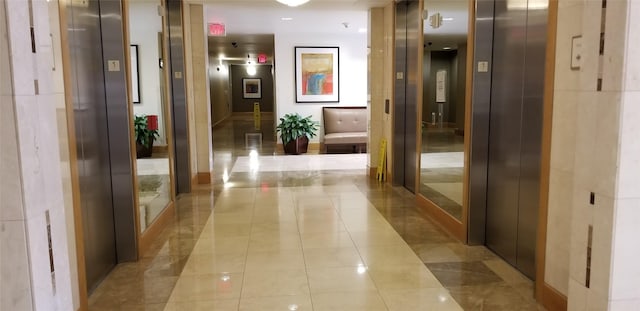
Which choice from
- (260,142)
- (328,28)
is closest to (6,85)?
(328,28)

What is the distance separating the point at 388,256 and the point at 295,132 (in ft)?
22.5

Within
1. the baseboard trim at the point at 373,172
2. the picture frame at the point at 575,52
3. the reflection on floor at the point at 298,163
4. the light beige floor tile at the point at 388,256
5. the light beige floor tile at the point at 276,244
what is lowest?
the light beige floor tile at the point at 388,256

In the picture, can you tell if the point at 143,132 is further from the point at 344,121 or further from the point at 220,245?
the point at 344,121

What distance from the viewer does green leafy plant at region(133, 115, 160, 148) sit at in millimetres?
4785

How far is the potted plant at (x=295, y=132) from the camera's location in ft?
35.3

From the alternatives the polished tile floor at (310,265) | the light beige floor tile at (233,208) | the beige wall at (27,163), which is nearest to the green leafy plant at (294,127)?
the polished tile floor at (310,265)

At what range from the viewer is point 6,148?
184 cm

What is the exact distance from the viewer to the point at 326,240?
4578 millimetres

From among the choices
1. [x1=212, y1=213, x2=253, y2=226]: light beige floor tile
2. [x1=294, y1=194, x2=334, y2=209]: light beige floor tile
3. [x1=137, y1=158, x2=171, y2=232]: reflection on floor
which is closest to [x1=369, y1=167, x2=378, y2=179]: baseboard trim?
[x1=294, y1=194, x2=334, y2=209]: light beige floor tile

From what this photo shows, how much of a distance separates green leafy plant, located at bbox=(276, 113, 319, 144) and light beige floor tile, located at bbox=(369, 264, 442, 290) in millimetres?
7110

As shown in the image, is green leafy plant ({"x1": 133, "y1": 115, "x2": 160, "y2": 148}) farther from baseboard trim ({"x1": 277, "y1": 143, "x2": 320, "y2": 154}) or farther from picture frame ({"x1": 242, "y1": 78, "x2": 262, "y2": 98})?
picture frame ({"x1": 242, "y1": 78, "x2": 262, "y2": 98})

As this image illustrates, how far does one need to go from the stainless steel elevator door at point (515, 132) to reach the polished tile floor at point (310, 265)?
27 centimetres

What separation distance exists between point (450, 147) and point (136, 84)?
11.1 ft

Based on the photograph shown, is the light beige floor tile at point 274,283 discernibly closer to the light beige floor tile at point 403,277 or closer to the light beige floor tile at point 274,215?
the light beige floor tile at point 403,277
